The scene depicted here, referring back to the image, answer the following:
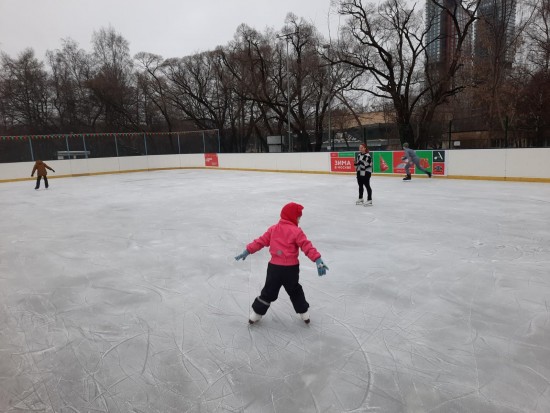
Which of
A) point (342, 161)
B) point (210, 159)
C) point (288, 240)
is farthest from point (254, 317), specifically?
point (210, 159)

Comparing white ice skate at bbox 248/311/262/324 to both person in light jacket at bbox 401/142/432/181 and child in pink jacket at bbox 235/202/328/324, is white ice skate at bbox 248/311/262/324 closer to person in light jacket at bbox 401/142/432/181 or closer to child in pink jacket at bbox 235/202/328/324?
child in pink jacket at bbox 235/202/328/324

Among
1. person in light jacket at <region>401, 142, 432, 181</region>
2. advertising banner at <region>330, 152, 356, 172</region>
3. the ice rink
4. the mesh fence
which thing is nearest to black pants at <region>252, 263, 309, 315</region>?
the ice rink

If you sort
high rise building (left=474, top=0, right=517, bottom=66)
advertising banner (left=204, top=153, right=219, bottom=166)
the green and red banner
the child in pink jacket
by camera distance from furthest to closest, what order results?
1. advertising banner (left=204, top=153, right=219, bottom=166)
2. high rise building (left=474, top=0, right=517, bottom=66)
3. the green and red banner
4. the child in pink jacket

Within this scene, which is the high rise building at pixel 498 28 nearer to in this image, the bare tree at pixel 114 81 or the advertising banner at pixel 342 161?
the advertising banner at pixel 342 161

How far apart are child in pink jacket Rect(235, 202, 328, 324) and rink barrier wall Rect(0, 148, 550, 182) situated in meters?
11.3

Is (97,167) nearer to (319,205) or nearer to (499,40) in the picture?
(319,205)

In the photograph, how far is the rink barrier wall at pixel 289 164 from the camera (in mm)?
11492

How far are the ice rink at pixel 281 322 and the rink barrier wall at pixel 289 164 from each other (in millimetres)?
5672

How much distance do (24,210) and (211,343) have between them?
8.93m

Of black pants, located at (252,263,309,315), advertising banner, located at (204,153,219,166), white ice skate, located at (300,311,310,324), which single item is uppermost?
advertising banner, located at (204,153,219,166)

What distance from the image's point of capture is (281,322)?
317 cm

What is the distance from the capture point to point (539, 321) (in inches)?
119

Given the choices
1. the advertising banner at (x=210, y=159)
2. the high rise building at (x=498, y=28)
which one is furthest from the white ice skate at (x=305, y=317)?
the advertising banner at (x=210, y=159)

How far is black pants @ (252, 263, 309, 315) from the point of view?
291 centimetres
